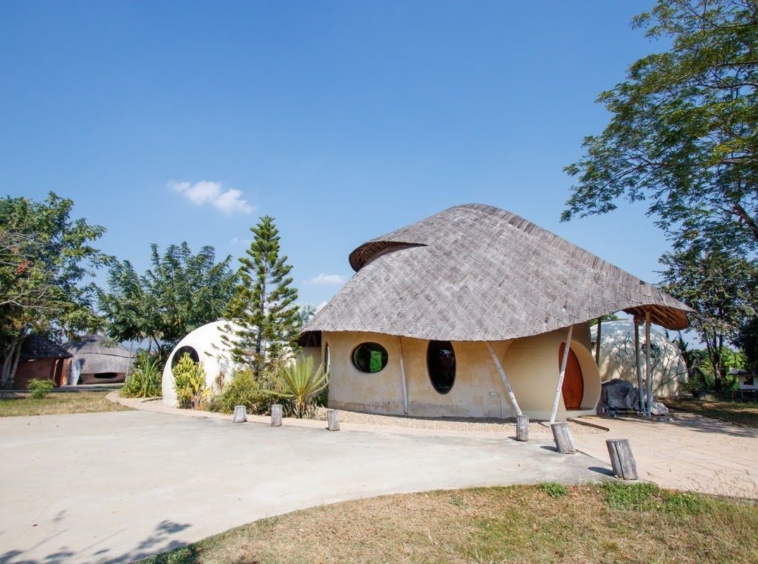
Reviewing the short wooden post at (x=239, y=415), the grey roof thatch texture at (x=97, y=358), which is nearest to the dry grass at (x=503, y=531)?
the short wooden post at (x=239, y=415)

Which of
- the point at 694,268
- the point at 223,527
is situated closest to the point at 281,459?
the point at 223,527

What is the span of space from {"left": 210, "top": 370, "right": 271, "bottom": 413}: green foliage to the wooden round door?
8.86 meters

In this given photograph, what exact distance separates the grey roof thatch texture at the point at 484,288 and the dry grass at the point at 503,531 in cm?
534

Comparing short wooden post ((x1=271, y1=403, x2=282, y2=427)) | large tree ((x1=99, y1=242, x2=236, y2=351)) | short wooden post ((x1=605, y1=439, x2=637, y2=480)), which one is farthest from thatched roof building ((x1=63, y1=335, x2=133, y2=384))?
short wooden post ((x1=605, y1=439, x2=637, y2=480))

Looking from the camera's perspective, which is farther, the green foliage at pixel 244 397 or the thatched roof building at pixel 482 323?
the green foliage at pixel 244 397

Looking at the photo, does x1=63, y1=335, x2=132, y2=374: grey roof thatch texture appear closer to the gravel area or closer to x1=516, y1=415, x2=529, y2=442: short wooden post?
the gravel area

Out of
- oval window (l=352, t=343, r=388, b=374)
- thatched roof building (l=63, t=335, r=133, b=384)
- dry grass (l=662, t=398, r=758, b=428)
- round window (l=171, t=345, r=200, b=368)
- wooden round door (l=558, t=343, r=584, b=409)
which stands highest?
thatched roof building (l=63, t=335, r=133, b=384)

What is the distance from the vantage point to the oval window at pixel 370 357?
42.1 ft

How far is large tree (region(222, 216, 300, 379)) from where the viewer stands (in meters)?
14.3

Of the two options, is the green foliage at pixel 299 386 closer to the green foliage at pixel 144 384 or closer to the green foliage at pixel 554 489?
the green foliage at pixel 554 489

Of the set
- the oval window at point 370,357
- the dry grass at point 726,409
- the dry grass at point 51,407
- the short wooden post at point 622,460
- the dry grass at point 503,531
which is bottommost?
the dry grass at point 503,531

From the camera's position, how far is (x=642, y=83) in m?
12.3

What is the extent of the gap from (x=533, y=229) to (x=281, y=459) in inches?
422

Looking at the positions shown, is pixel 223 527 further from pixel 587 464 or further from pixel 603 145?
pixel 603 145
